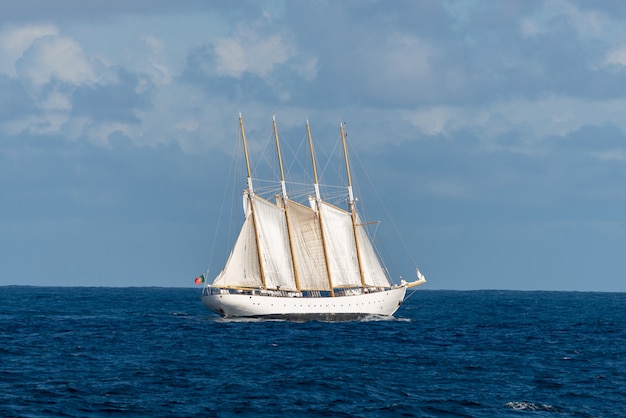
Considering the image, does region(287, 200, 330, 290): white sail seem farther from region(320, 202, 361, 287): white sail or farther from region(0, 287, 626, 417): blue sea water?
region(0, 287, 626, 417): blue sea water

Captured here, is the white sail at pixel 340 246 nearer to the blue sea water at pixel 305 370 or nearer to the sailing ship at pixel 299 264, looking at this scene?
the sailing ship at pixel 299 264

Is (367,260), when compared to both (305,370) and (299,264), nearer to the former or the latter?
(299,264)

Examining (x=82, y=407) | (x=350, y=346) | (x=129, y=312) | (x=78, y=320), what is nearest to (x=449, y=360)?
(x=350, y=346)

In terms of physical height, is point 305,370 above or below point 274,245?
below

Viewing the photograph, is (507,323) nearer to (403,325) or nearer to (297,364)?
(403,325)

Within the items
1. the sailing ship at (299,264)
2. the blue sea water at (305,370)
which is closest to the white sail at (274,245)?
the sailing ship at (299,264)

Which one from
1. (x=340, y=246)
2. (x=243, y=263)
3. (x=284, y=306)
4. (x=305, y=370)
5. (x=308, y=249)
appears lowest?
(x=305, y=370)

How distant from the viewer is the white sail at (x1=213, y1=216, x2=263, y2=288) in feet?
337

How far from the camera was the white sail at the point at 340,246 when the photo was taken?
350ft

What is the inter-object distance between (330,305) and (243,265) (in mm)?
9963

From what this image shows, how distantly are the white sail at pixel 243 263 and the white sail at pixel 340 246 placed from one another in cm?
821

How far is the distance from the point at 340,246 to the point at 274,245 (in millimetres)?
7309

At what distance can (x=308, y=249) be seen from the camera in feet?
351

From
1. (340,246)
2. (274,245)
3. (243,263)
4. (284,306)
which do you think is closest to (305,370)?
(284,306)
